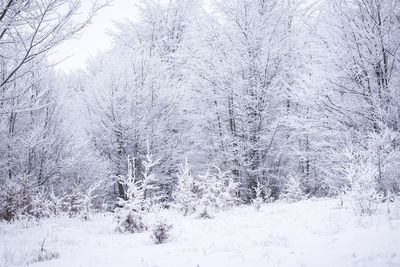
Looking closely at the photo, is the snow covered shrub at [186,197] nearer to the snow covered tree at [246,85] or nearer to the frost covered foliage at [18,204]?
the snow covered tree at [246,85]

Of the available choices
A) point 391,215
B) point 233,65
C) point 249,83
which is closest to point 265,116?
point 249,83

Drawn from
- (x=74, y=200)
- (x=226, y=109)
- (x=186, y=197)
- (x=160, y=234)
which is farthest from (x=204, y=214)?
(x=226, y=109)

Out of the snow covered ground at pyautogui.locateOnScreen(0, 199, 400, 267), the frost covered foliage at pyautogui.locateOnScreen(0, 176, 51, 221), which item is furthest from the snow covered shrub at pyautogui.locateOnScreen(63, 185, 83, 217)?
the snow covered ground at pyautogui.locateOnScreen(0, 199, 400, 267)

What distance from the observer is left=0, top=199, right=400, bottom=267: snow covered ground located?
10.6 ft

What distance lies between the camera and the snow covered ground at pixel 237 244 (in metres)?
3.24

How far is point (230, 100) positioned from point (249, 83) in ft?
3.22

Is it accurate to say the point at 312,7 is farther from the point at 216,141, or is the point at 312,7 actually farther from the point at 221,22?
the point at 216,141

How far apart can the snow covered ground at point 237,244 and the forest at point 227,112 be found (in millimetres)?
2456

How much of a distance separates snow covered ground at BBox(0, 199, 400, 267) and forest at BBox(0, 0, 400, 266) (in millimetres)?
2456

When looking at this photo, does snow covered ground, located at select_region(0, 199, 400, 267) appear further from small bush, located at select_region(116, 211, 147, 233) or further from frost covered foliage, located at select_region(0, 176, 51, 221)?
frost covered foliage, located at select_region(0, 176, 51, 221)

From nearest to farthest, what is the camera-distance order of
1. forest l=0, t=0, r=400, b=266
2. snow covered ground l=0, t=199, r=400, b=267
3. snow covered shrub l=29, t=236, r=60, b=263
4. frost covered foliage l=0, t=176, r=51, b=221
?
1. snow covered ground l=0, t=199, r=400, b=267
2. snow covered shrub l=29, t=236, r=60, b=263
3. frost covered foliage l=0, t=176, r=51, b=221
4. forest l=0, t=0, r=400, b=266

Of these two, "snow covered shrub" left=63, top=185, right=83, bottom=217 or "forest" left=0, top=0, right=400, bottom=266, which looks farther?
"forest" left=0, top=0, right=400, bottom=266

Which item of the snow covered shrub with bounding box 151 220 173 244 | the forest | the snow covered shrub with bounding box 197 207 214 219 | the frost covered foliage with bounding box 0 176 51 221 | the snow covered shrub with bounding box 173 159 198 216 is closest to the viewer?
the snow covered shrub with bounding box 151 220 173 244

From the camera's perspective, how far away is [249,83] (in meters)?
12.1
